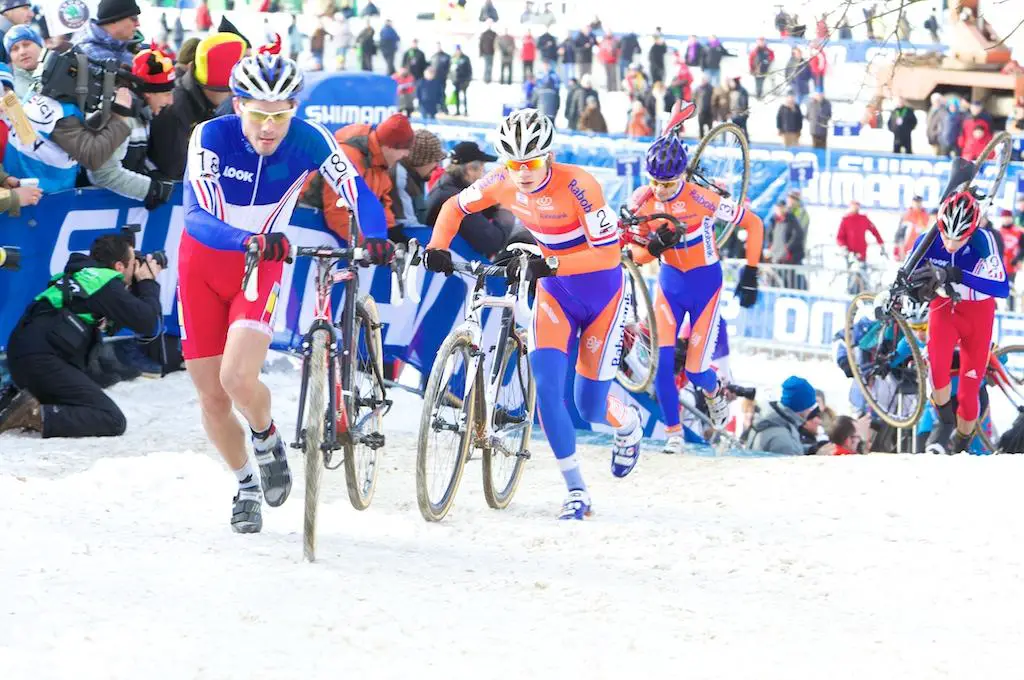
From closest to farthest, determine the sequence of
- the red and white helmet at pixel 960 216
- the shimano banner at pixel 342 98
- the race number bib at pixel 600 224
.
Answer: the race number bib at pixel 600 224
the red and white helmet at pixel 960 216
the shimano banner at pixel 342 98

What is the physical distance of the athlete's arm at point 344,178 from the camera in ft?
21.4

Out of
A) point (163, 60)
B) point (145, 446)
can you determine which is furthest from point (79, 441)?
point (163, 60)

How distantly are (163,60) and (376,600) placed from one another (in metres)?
5.01

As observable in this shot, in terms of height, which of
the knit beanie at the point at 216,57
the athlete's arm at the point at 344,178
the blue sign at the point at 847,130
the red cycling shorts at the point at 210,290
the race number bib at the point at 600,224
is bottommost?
the red cycling shorts at the point at 210,290

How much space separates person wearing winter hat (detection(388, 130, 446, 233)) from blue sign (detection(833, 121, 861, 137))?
15.0 metres

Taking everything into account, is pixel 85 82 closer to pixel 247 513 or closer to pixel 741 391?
pixel 247 513

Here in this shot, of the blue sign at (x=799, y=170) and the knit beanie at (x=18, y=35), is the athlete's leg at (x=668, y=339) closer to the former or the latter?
the knit beanie at (x=18, y=35)

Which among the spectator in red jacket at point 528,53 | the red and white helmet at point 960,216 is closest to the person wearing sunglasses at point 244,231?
the red and white helmet at point 960,216

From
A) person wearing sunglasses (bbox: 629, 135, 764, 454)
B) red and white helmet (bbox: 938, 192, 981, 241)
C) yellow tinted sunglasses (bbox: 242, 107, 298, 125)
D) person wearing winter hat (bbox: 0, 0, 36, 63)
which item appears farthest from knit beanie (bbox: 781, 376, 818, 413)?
yellow tinted sunglasses (bbox: 242, 107, 298, 125)

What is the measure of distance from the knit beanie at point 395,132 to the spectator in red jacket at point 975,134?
535 inches

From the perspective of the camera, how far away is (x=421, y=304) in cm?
1087

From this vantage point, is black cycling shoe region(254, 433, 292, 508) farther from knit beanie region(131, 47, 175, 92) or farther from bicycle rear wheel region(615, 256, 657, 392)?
bicycle rear wheel region(615, 256, 657, 392)

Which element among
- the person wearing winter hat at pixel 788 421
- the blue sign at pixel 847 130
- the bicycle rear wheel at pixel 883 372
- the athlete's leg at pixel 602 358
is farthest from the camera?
the blue sign at pixel 847 130

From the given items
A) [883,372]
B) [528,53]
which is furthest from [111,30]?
[528,53]
